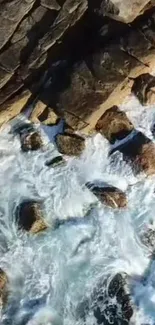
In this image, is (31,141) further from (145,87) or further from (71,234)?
(145,87)

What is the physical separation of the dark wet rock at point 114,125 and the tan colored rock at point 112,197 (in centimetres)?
139

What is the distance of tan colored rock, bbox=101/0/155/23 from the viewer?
20203 millimetres

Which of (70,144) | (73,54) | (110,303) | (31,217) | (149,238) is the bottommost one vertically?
(110,303)

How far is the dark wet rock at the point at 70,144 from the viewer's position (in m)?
20.7

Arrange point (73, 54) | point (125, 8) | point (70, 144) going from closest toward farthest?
1. point (125, 8)
2. point (70, 144)
3. point (73, 54)

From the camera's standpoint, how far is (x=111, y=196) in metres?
20.5

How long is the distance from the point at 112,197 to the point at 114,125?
1.94 m

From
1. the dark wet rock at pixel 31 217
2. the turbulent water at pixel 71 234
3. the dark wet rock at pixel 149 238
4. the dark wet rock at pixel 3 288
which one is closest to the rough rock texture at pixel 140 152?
the turbulent water at pixel 71 234

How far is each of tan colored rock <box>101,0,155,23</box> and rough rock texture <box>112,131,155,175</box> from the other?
122 inches

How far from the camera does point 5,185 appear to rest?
20.9 m

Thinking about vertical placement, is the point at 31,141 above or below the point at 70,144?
above

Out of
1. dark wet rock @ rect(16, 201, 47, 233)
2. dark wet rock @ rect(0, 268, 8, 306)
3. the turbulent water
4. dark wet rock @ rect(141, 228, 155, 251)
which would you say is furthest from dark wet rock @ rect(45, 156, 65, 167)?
dark wet rock @ rect(0, 268, 8, 306)

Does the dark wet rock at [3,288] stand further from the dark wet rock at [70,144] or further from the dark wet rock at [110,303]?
the dark wet rock at [70,144]

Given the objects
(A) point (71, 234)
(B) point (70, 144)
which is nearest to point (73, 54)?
(B) point (70, 144)
